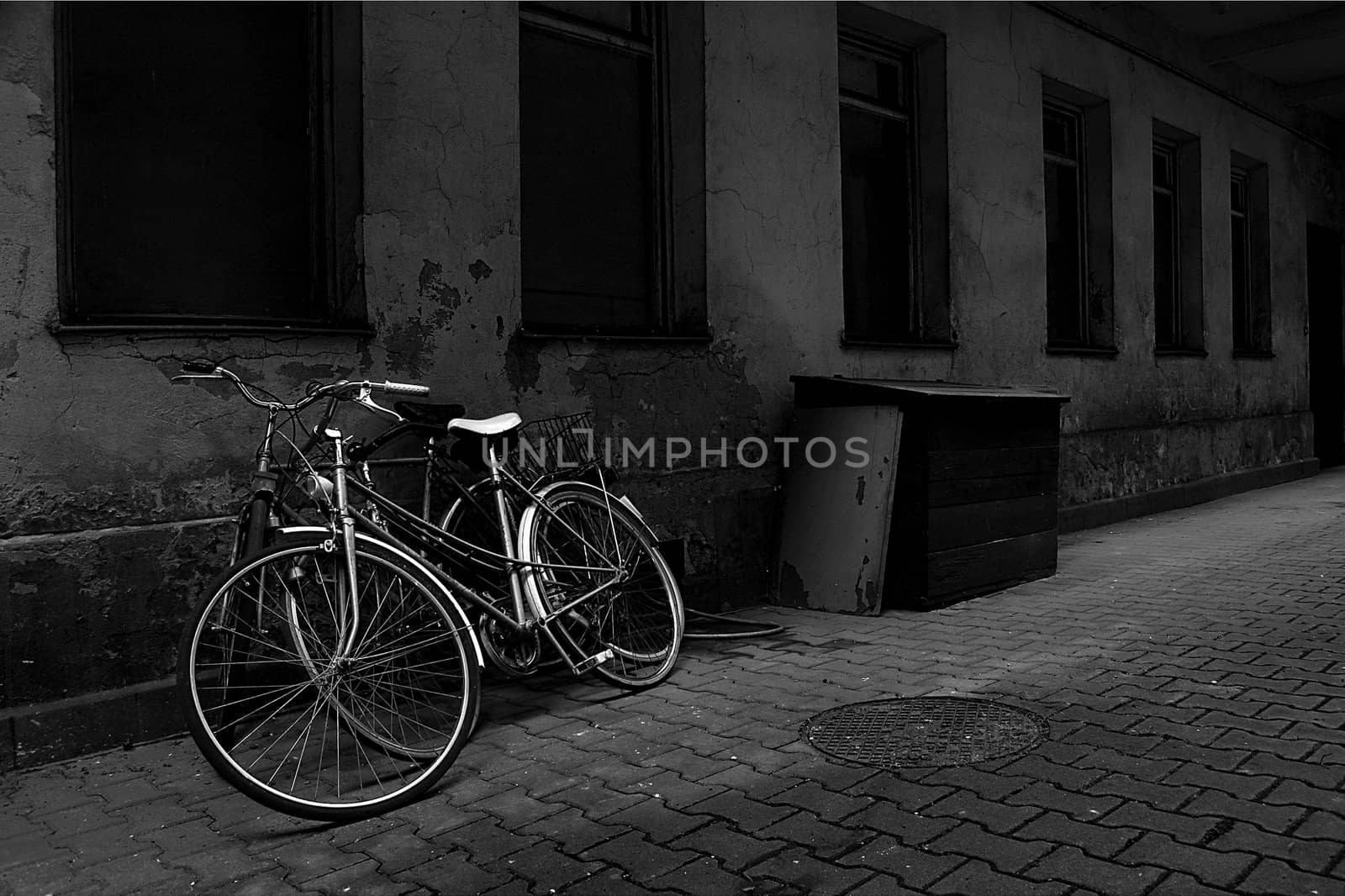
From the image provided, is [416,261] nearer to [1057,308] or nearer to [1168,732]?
[1168,732]

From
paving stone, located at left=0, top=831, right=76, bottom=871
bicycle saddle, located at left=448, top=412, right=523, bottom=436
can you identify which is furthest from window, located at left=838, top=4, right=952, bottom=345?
paving stone, located at left=0, top=831, right=76, bottom=871

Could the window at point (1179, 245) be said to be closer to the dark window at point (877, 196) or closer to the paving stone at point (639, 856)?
the dark window at point (877, 196)

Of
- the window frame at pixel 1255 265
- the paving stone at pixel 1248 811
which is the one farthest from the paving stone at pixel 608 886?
the window frame at pixel 1255 265

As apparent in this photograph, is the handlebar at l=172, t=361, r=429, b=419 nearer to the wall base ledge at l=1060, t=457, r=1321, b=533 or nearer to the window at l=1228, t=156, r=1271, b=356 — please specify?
the wall base ledge at l=1060, t=457, r=1321, b=533

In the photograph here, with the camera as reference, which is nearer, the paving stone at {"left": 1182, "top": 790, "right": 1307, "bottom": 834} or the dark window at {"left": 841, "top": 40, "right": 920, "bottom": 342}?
the paving stone at {"left": 1182, "top": 790, "right": 1307, "bottom": 834}

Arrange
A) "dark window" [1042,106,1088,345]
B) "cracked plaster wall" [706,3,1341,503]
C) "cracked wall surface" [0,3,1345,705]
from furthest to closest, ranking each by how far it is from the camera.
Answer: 1. "dark window" [1042,106,1088,345]
2. "cracked plaster wall" [706,3,1341,503]
3. "cracked wall surface" [0,3,1345,705]

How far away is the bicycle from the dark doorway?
15920mm

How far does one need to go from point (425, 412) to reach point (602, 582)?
1060 millimetres

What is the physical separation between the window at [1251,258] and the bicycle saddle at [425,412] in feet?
41.7

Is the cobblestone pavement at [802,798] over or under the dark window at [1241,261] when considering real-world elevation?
under

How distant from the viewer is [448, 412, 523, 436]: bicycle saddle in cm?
457

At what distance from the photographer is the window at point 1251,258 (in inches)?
571

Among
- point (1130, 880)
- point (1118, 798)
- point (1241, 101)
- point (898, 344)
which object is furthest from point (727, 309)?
point (1241, 101)

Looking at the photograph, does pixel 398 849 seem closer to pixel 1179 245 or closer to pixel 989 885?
pixel 989 885
